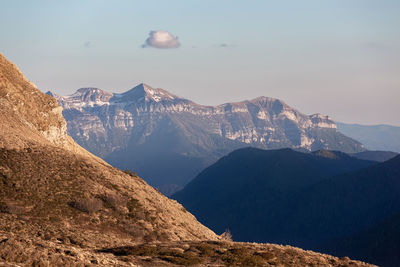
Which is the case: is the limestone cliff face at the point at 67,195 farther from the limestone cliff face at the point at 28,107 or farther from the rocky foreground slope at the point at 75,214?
the limestone cliff face at the point at 28,107

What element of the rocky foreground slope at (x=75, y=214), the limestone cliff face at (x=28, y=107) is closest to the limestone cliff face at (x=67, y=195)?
the rocky foreground slope at (x=75, y=214)

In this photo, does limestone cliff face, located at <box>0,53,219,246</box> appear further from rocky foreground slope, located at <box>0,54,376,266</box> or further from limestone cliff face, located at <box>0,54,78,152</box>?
limestone cliff face, located at <box>0,54,78,152</box>

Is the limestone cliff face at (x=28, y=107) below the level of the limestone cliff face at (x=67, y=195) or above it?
above

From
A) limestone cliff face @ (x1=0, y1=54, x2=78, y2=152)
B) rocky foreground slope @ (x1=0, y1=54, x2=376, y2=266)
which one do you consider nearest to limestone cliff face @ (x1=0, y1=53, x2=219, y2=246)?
rocky foreground slope @ (x1=0, y1=54, x2=376, y2=266)

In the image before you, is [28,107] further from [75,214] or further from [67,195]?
[75,214]

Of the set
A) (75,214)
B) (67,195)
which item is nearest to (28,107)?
(67,195)

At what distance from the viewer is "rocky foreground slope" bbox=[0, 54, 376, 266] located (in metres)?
48.8

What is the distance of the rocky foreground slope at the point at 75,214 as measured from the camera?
48.8m

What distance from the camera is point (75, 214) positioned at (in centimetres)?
7600

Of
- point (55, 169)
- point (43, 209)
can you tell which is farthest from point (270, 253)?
point (55, 169)

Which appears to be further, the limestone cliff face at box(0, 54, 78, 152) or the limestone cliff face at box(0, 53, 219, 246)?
the limestone cliff face at box(0, 54, 78, 152)

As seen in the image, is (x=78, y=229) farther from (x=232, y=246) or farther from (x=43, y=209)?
(x=232, y=246)

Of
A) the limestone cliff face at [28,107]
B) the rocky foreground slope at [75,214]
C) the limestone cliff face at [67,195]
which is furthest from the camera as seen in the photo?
the limestone cliff face at [28,107]

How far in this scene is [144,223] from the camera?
82.8m
